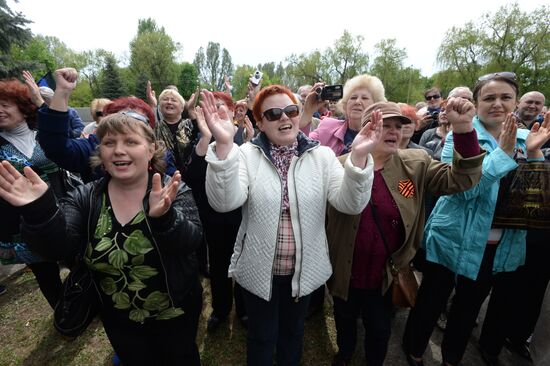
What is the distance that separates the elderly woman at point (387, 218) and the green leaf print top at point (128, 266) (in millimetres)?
1290

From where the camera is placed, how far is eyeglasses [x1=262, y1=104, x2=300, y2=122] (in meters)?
1.95

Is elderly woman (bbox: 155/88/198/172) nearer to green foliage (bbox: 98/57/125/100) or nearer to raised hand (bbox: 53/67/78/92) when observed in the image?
raised hand (bbox: 53/67/78/92)

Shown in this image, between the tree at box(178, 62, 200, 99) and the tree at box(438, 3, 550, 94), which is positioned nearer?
the tree at box(438, 3, 550, 94)

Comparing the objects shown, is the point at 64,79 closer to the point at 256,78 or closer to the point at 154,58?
the point at 256,78

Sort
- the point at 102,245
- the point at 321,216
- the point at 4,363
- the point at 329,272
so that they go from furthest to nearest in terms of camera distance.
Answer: the point at 4,363 → the point at 329,272 → the point at 321,216 → the point at 102,245

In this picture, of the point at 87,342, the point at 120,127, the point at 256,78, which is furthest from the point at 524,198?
the point at 87,342

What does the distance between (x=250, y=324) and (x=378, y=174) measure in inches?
57.9

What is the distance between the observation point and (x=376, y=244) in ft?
7.08

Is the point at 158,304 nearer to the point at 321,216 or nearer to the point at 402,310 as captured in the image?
the point at 321,216

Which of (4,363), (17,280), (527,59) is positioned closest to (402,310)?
(4,363)

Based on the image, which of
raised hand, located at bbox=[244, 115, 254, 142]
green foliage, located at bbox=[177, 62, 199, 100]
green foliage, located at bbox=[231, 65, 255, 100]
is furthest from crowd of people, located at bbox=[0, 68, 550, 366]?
green foliage, located at bbox=[231, 65, 255, 100]

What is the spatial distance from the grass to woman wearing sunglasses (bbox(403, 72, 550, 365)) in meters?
0.91

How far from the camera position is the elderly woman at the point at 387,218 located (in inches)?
79.5

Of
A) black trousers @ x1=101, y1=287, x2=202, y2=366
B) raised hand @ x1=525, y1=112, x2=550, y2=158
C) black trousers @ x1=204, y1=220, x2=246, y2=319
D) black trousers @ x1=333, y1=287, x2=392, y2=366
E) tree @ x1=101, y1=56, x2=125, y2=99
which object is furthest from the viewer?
tree @ x1=101, y1=56, x2=125, y2=99
